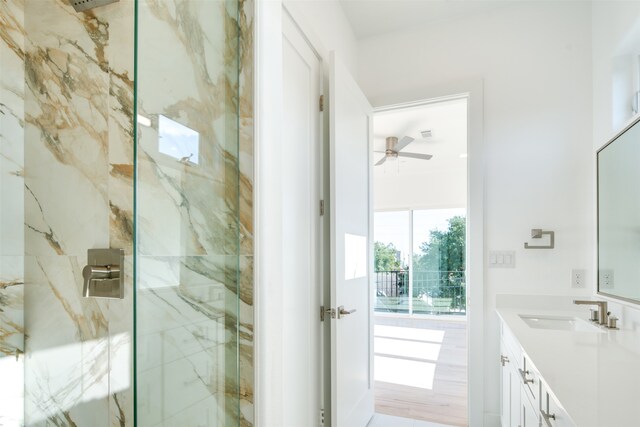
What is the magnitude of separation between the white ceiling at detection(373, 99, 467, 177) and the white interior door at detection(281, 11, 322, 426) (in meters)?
1.20

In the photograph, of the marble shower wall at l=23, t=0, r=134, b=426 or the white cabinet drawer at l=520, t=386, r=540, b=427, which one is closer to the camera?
the marble shower wall at l=23, t=0, r=134, b=426

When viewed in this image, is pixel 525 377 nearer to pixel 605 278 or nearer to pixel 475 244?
pixel 605 278

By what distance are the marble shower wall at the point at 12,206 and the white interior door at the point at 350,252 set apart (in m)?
1.28

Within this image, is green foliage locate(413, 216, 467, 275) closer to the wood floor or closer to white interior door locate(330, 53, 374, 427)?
the wood floor

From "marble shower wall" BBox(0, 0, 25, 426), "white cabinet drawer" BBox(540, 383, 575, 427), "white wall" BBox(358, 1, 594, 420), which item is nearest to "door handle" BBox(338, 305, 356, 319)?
"white cabinet drawer" BBox(540, 383, 575, 427)

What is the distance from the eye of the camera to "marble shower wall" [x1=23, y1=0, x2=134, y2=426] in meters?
0.95

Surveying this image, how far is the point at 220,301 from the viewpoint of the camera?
110cm

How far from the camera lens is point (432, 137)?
5.04 metres

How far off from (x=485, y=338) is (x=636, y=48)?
1.84 meters

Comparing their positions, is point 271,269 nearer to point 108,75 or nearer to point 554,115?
point 108,75

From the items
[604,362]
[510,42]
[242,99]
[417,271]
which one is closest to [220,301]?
[242,99]

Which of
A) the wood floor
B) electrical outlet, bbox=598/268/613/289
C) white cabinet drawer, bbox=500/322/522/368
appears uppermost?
electrical outlet, bbox=598/268/613/289

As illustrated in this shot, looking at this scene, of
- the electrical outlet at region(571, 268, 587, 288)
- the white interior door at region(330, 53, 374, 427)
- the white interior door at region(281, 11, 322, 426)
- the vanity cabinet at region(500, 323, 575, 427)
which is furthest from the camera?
the electrical outlet at region(571, 268, 587, 288)

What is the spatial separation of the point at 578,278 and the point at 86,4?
2.82 metres
